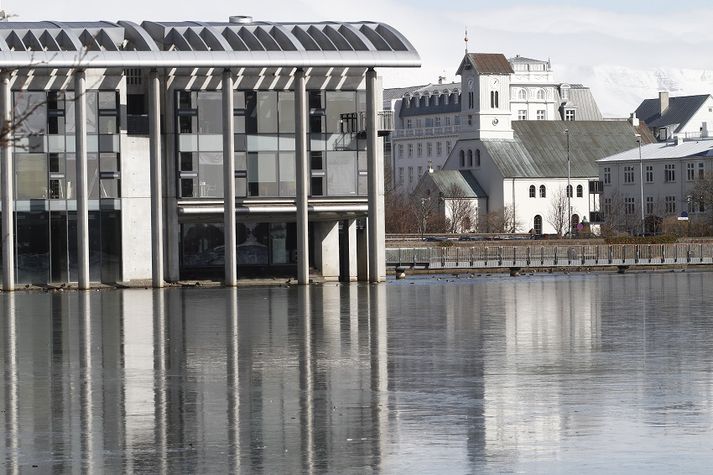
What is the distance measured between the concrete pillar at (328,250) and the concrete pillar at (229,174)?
5.54 metres

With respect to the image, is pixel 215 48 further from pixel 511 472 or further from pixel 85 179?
pixel 511 472

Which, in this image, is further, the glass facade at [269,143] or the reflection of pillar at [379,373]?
the glass facade at [269,143]

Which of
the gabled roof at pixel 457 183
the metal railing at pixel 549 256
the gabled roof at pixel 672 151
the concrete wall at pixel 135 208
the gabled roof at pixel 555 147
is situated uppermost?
the gabled roof at pixel 555 147

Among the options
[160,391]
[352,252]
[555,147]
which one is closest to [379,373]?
[160,391]

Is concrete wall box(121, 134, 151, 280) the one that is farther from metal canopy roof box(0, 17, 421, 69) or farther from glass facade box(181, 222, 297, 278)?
metal canopy roof box(0, 17, 421, 69)

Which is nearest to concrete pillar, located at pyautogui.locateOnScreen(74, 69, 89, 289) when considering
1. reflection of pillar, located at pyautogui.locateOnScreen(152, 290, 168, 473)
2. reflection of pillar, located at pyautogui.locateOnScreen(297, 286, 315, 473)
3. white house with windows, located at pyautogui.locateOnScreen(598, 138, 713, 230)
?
reflection of pillar, located at pyautogui.locateOnScreen(152, 290, 168, 473)

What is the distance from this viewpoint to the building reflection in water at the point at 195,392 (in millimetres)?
17969

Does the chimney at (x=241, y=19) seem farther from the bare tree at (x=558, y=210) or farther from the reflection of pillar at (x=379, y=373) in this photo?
the bare tree at (x=558, y=210)

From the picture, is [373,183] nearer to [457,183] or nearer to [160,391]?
[160,391]

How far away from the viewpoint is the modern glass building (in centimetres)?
6297

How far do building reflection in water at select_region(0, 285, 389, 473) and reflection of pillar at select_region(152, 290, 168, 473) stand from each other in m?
0.03

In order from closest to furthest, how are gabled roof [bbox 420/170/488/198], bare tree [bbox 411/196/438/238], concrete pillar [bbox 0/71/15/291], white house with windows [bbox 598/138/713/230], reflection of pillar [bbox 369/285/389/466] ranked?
reflection of pillar [bbox 369/285/389/466] → concrete pillar [bbox 0/71/15/291] → white house with windows [bbox 598/138/713/230] → bare tree [bbox 411/196/438/238] → gabled roof [bbox 420/170/488/198]

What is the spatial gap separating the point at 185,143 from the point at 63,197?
533 centimetres

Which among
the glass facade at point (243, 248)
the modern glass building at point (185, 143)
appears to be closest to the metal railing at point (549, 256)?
the glass facade at point (243, 248)
